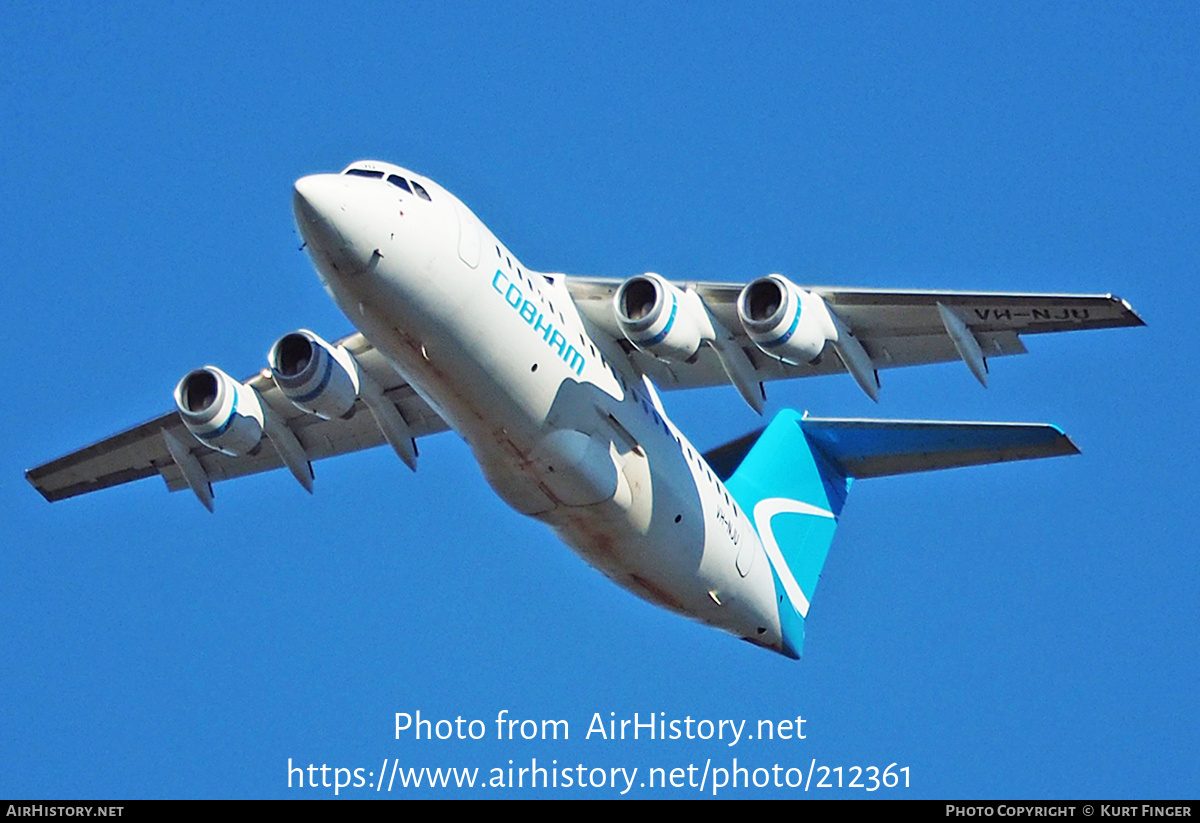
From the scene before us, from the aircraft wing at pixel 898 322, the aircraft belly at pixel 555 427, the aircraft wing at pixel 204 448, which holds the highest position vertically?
the aircraft wing at pixel 204 448

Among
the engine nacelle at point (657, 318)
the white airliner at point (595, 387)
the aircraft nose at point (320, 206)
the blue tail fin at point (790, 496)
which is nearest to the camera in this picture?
the aircraft nose at point (320, 206)

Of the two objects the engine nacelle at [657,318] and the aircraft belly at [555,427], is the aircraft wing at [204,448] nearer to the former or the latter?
the aircraft belly at [555,427]

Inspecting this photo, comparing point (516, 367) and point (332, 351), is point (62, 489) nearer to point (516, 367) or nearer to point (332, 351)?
point (332, 351)

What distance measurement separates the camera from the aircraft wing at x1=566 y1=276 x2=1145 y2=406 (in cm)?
1459

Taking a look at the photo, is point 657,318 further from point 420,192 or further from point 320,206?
point 320,206

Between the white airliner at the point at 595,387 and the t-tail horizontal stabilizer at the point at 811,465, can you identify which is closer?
the white airliner at the point at 595,387

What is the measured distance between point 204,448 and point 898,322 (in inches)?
254

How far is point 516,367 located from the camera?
1412 cm

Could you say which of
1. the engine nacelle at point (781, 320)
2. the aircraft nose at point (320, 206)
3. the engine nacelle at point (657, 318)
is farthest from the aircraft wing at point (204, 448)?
the aircraft nose at point (320, 206)

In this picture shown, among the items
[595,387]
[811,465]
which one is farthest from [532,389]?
[811,465]

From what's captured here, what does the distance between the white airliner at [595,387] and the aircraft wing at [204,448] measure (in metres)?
0.02

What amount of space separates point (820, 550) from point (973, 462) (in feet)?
6.40

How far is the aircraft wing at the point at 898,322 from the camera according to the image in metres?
14.6

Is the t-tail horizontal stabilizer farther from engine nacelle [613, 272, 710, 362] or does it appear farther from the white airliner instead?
engine nacelle [613, 272, 710, 362]
